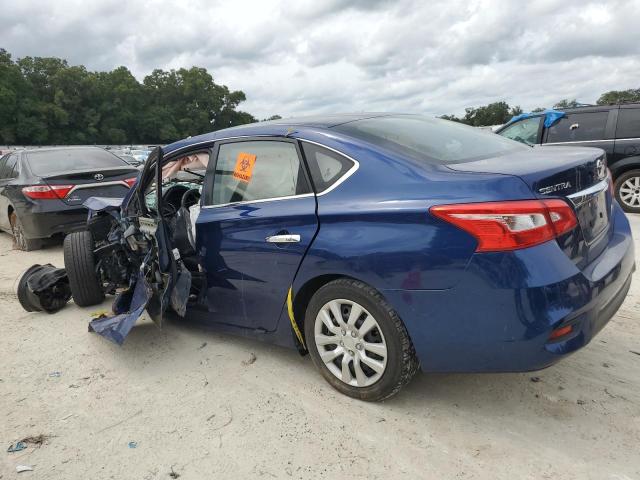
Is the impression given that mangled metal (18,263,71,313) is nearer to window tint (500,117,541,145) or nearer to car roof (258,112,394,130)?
car roof (258,112,394,130)

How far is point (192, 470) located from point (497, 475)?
1393 millimetres

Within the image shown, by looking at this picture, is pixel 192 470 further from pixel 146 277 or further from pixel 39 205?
pixel 39 205

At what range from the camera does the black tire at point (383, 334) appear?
2.50 m

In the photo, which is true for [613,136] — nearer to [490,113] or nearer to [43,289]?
[43,289]

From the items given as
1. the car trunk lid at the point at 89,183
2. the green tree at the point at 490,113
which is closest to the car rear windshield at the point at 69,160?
the car trunk lid at the point at 89,183

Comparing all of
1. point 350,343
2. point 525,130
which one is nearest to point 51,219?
point 350,343

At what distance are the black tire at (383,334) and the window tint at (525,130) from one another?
6.66m

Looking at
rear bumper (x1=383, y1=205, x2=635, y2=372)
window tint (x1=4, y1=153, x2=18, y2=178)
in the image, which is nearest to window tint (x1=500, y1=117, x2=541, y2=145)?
rear bumper (x1=383, y1=205, x2=635, y2=372)

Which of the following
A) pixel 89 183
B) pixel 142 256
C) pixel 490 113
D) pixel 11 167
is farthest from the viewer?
pixel 490 113

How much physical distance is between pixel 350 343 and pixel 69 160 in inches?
239

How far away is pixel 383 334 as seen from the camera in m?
2.54

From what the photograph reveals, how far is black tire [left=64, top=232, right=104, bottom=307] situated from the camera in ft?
13.9

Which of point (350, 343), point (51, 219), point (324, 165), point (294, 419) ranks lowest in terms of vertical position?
point (294, 419)

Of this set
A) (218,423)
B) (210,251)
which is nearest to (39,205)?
(210,251)
